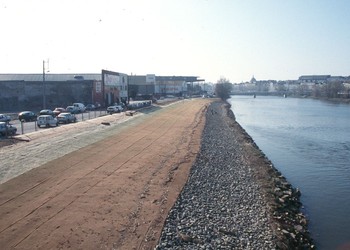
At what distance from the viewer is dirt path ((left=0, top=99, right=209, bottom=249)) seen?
443 inches

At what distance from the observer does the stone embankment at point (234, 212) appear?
1234 cm

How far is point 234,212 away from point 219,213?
0.71m

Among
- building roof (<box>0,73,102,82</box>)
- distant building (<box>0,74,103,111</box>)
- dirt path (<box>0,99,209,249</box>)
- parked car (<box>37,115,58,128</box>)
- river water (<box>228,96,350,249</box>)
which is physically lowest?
river water (<box>228,96,350,249</box>)

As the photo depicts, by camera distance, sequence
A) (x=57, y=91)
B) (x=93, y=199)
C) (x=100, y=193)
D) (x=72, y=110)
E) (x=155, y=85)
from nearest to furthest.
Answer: (x=93, y=199) < (x=100, y=193) < (x=72, y=110) < (x=57, y=91) < (x=155, y=85)

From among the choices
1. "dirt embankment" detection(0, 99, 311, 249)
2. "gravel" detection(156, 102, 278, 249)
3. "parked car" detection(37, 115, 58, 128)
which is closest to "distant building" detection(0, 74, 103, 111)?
"parked car" detection(37, 115, 58, 128)

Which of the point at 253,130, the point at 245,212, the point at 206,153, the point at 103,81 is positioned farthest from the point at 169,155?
the point at 103,81

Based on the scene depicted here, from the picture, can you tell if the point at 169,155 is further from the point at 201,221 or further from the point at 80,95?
the point at 80,95

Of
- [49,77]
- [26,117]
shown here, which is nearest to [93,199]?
[26,117]

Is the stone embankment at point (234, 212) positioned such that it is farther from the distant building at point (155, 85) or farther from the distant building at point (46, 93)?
the distant building at point (155, 85)

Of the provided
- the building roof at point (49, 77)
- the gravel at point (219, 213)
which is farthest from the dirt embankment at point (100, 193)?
the building roof at point (49, 77)

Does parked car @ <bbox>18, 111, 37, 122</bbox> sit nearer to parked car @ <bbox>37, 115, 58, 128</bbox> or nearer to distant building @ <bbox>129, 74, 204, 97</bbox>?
parked car @ <bbox>37, 115, 58, 128</bbox>

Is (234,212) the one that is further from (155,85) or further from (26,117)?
(155,85)

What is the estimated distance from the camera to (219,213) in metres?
14.8

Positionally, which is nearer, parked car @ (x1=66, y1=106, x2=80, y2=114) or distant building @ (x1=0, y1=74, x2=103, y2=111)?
parked car @ (x1=66, y1=106, x2=80, y2=114)
